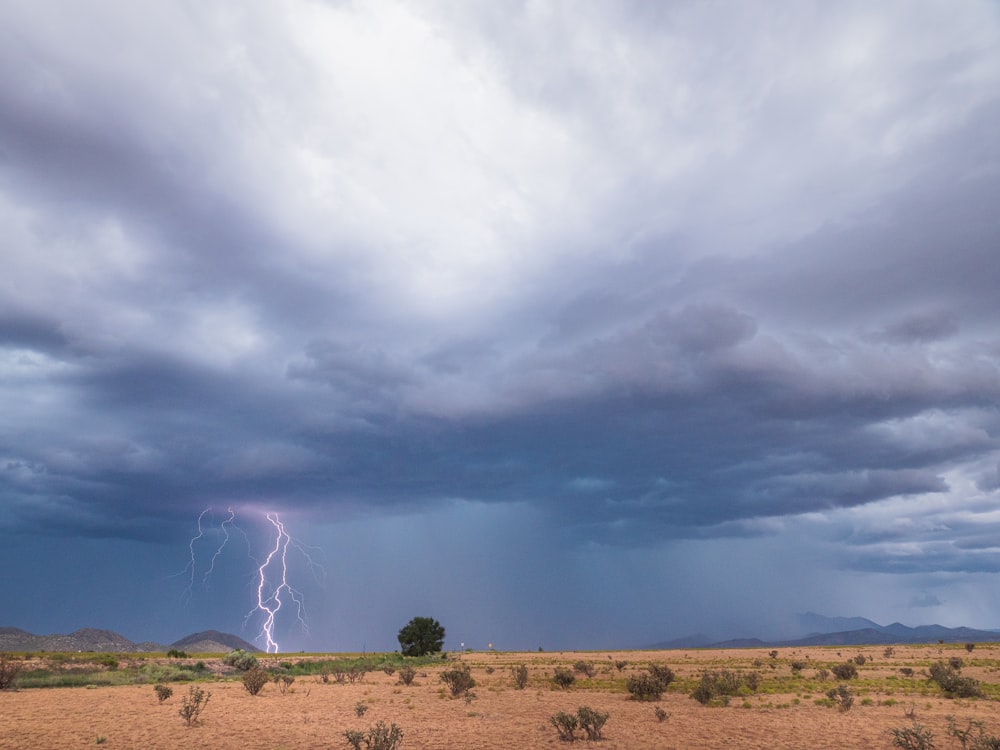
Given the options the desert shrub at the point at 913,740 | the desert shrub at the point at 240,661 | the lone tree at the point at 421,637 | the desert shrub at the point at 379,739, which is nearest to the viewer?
the desert shrub at the point at 379,739

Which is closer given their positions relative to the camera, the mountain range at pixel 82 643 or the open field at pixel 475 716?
the open field at pixel 475 716

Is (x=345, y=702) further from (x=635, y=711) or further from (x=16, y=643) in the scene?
(x=16, y=643)

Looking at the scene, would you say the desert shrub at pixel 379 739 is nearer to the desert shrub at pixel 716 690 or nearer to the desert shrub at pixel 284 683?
the desert shrub at pixel 716 690

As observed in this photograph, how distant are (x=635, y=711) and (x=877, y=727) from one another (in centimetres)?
1129

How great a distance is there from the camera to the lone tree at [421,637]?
110250 mm

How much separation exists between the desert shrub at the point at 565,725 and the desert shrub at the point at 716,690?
42.0ft

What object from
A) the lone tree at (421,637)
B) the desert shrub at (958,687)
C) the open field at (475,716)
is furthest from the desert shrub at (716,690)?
the lone tree at (421,637)

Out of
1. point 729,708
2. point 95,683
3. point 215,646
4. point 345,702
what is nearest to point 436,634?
point 215,646

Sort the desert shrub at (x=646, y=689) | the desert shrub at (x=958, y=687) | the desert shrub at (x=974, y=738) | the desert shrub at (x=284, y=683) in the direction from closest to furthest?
the desert shrub at (x=974, y=738)
the desert shrub at (x=646, y=689)
the desert shrub at (x=958, y=687)
the desert shrub at (x=284, y=683)

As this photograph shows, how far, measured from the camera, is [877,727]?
27016 millimetres

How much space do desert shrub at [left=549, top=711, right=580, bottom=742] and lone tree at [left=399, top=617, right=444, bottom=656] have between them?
300 feet

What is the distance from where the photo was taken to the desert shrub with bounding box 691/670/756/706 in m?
35.3

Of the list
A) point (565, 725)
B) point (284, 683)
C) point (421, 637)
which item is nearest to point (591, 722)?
point (565, 725)

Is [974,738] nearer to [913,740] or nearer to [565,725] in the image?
[913,740]
